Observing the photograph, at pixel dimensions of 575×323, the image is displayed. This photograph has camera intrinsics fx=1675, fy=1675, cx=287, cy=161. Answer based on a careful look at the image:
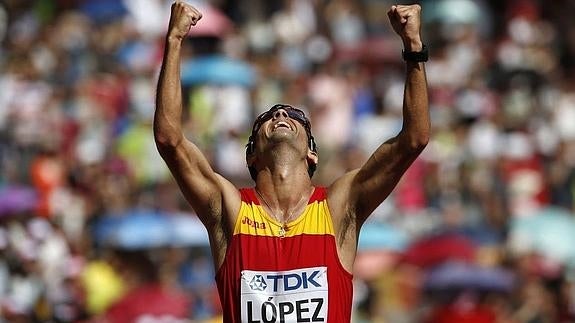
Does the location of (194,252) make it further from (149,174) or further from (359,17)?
(359,17)

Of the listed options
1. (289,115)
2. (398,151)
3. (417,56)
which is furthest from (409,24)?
(289,115)

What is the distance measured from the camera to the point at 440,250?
54.6 feet

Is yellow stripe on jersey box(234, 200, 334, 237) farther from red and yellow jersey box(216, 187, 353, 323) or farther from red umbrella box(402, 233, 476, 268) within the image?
red umbrella box(402, 233, 476, 268)

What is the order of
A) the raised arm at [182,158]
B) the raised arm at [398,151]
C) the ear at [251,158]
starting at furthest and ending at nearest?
the ear at [251,158], the raised arm at [182,158], the raised arm at [398,151]

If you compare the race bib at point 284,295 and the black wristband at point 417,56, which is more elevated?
the black wristband at point 417,56

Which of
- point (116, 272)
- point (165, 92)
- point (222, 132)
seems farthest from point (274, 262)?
point (222, 132)

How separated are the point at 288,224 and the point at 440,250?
7778mm

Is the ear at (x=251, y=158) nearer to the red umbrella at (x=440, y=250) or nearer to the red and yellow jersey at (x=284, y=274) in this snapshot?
the red and yellow jersey at (x=284, y=274)

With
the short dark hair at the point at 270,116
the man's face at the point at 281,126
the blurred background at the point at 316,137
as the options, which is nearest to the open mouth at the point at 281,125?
the man's face at the point at 281,126

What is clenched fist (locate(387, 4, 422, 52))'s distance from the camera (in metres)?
9.02

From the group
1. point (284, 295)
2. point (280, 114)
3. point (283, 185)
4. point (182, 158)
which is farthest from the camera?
point (280, 114)

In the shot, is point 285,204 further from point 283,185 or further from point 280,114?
point 280,114

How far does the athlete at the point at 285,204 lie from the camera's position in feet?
28.7

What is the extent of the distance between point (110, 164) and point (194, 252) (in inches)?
70.8
